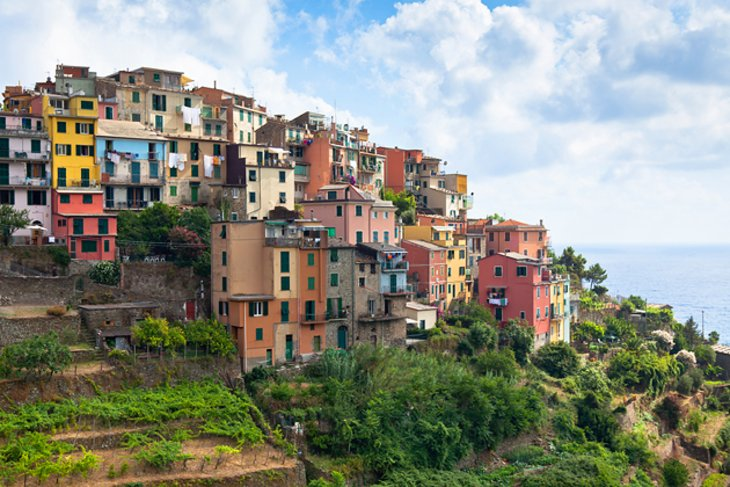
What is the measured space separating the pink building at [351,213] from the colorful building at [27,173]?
17290 millimetres

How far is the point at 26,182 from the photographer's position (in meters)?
49.7

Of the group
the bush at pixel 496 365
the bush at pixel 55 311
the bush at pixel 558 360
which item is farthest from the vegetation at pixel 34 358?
the bush at pixel 558 360

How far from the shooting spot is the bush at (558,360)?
196 feet

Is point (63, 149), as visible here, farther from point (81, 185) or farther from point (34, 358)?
point (34, 358)

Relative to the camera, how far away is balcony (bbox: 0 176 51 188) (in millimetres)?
49438

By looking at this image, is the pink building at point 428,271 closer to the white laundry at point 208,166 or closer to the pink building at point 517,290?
the pink building at point 517,290

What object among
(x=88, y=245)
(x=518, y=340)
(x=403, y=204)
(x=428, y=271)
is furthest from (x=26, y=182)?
(x=518, y=340)

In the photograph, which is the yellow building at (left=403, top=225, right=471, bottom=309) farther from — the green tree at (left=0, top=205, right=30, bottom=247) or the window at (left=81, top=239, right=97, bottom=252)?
the green tree at (left=0, top=205, right=30, bottom=247)

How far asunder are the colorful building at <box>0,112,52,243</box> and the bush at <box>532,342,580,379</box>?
1384 inches

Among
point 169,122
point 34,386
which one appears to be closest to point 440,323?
point 169,122

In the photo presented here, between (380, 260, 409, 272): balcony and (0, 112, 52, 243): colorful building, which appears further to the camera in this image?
(380, 260, 409, 272): balcony

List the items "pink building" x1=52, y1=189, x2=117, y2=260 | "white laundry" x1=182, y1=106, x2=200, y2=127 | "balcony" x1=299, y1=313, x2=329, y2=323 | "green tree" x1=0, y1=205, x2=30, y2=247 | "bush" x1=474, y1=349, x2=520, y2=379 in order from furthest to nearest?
"white laundry" x1=182, y1=106, x2=200, y2=127 < "bush" x1=474, y1=349, x2=520, y2=379 < "pink building" x1=52, y1=189, x2=117, y2=260 < "balcony" x1=299, y1=313, x2=329, y2=323 < "green tree" x1=0, y1=205, x2=30, y2=247

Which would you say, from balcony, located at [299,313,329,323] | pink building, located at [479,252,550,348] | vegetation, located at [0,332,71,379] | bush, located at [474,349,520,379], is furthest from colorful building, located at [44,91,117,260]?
pink building, located at [479,252,550,348]

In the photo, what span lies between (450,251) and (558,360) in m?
11.9
